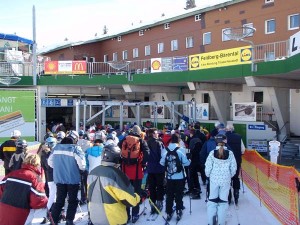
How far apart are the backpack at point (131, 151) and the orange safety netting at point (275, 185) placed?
115 inches

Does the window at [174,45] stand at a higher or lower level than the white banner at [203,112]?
higher

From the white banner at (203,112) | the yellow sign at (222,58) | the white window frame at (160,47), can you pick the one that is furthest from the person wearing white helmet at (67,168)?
the white window frame at (160,47)

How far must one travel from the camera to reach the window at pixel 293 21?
70.7 feet

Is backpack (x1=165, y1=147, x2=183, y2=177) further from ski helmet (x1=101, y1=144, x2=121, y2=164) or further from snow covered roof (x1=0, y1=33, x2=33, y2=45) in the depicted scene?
snow covered roof (x1=0, y1=33, x2=33, y2=45)

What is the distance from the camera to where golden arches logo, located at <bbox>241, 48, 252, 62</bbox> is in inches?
661

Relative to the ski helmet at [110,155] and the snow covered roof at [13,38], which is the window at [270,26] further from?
the ski helmet at [110,155]

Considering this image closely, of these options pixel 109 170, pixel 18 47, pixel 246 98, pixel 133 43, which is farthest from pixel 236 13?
pixel 109 170

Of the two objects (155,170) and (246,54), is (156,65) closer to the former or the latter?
(246,54)

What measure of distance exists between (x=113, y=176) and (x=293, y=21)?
20.9 metres

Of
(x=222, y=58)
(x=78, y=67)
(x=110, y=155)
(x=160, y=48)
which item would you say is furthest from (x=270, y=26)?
(x=110, y=155)

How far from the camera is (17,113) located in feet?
72.9

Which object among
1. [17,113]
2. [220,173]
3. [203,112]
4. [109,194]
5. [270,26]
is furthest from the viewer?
[270,26]

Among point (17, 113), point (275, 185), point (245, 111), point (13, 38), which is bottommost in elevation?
point (275, 185)

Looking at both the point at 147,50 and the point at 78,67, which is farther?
the point at 147,50
